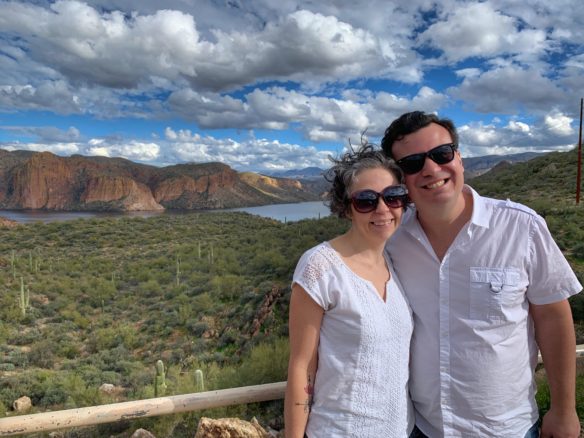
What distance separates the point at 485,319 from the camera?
161cm

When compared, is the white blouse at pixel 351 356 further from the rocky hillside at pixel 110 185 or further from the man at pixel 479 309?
the rocky hillside at pixel 110 185

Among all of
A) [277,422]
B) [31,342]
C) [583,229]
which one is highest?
[583,229]

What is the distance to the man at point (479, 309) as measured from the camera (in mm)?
1592

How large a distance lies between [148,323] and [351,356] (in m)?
12.5

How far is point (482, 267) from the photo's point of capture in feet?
5.29

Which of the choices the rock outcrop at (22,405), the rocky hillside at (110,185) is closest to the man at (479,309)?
the rock outcrop at (22,405)

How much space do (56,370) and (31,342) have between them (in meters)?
2.98

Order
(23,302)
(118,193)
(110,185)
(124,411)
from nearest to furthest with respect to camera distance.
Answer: (124,411), (23,302), (118,193), (110,185)

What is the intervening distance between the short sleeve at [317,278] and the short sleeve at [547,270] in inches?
29.3

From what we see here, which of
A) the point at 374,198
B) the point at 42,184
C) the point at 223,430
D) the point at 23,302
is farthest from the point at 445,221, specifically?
the point at 42,184

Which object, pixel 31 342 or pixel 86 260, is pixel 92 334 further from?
pixel 86 260

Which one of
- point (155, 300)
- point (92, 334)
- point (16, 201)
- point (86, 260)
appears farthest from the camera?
point (16, 201)

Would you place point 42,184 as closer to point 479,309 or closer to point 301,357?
point 301,357

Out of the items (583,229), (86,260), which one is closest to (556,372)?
(583,229)
